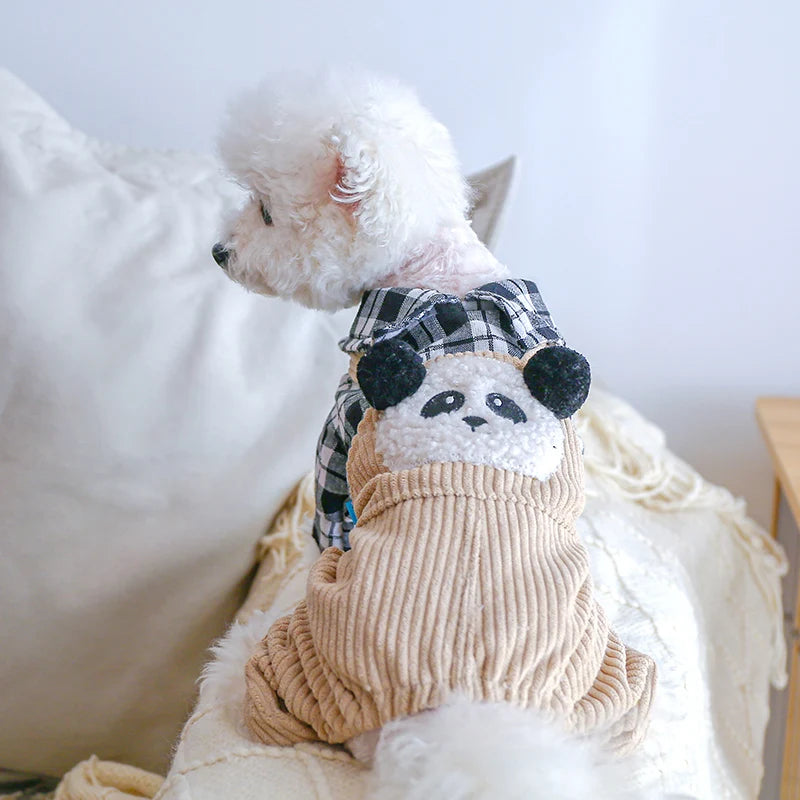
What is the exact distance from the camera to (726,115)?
1209mm

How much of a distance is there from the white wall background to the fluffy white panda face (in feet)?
2.34

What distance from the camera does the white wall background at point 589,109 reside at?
1.18 m

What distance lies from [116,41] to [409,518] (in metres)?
0.93

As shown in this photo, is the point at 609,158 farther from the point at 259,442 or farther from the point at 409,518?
the point at 409,518

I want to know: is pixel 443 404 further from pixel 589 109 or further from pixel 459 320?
pixel 589 109

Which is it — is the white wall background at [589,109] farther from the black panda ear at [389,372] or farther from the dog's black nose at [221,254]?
the black panda ear at [389,372]

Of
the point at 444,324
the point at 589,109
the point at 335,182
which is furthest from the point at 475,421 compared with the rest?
the point at 589,109

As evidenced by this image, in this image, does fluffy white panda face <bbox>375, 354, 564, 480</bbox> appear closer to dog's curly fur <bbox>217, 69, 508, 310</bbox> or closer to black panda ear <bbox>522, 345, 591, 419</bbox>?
black panda ear <bbox>522, 345, 591, 419</bbox>

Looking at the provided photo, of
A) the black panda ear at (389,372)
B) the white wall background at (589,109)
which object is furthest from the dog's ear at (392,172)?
the white wall background at (589,109)

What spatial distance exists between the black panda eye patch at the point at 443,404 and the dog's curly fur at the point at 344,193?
0.13 meters

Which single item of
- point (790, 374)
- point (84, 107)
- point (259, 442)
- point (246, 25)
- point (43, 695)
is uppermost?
point (246, 25)

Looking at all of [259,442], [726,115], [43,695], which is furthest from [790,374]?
[43,695]

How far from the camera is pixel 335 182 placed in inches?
25.3

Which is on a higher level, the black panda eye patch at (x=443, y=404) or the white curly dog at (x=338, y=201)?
the white curly dog at (x=338, y=201)
